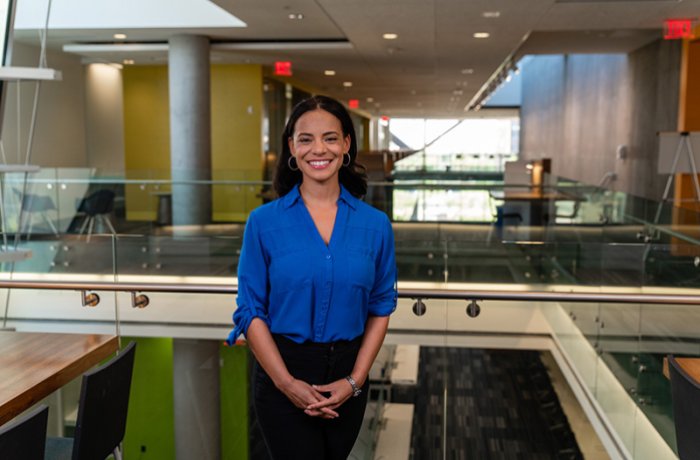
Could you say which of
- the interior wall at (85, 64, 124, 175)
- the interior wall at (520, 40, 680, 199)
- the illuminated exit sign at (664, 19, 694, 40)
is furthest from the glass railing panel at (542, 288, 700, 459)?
the interior wall at (85, 64, 124, 175)

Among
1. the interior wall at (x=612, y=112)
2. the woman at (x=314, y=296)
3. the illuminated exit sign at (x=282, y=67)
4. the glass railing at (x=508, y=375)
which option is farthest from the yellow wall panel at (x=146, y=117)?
the woman at (x=314, y=296)

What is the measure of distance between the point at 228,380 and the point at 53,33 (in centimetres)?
926

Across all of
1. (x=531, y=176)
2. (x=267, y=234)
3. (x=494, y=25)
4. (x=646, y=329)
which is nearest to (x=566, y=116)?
(x=531, y=176)

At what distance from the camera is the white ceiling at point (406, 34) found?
8.40 metres

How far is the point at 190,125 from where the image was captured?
1119 cm

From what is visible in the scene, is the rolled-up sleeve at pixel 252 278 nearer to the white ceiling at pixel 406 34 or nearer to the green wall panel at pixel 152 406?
the green wall panel at pixel 152 406

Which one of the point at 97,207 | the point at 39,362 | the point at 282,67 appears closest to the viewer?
the point at 39,362

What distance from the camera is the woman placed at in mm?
2025

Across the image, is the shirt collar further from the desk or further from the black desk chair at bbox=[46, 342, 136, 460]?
the desk

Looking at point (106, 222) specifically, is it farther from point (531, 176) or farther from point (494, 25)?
point (531, 176)

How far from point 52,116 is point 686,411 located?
12846 mm

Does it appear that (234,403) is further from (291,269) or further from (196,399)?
(291,269)

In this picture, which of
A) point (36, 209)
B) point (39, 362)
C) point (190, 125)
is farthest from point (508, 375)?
point (36, 209)

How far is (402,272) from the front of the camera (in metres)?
5.38
